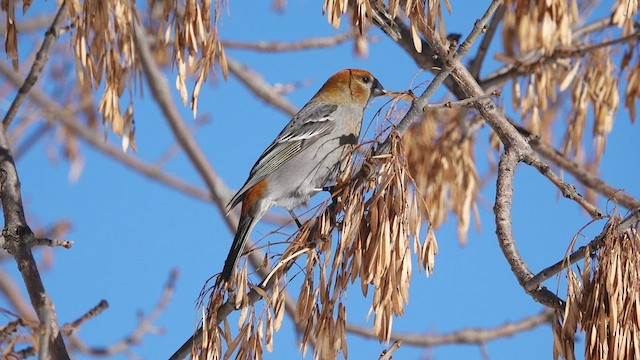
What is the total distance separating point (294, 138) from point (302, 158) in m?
0.13

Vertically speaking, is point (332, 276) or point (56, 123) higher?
→ point (56, 123)

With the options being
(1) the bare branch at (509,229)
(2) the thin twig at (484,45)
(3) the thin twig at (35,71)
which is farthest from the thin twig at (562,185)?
(3) the thin twig at (35,71)

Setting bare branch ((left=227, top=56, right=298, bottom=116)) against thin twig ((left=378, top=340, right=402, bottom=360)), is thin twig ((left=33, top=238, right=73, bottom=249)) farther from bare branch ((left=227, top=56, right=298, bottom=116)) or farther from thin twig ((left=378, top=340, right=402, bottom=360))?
bare branch ((left=227, top=56, right=298, bottom=116))

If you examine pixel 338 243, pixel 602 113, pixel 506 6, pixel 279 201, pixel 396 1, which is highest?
pixel 506 6

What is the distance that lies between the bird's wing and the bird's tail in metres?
0.10

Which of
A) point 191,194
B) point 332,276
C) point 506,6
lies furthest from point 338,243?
point 191,194

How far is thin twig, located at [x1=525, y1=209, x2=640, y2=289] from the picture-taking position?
2.35 m

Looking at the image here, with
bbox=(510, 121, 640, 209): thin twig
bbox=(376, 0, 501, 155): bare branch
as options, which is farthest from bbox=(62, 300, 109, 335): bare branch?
bbox=(510, 121, 640, 209): thin twig

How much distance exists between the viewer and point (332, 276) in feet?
8.00

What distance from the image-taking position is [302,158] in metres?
3.88

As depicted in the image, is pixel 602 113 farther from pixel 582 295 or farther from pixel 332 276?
pixel 332 276

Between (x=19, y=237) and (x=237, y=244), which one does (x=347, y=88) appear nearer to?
(x=237, y=244)

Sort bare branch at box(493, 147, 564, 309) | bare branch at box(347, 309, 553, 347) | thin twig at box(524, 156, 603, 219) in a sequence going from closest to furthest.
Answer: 1. bare branch at box(493, 147, 564, 309)
2. thin twig at box(524, 156, 603, 219)
3. bare branch at box(347, 309, 553, 347)

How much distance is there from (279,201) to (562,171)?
4.23ft
